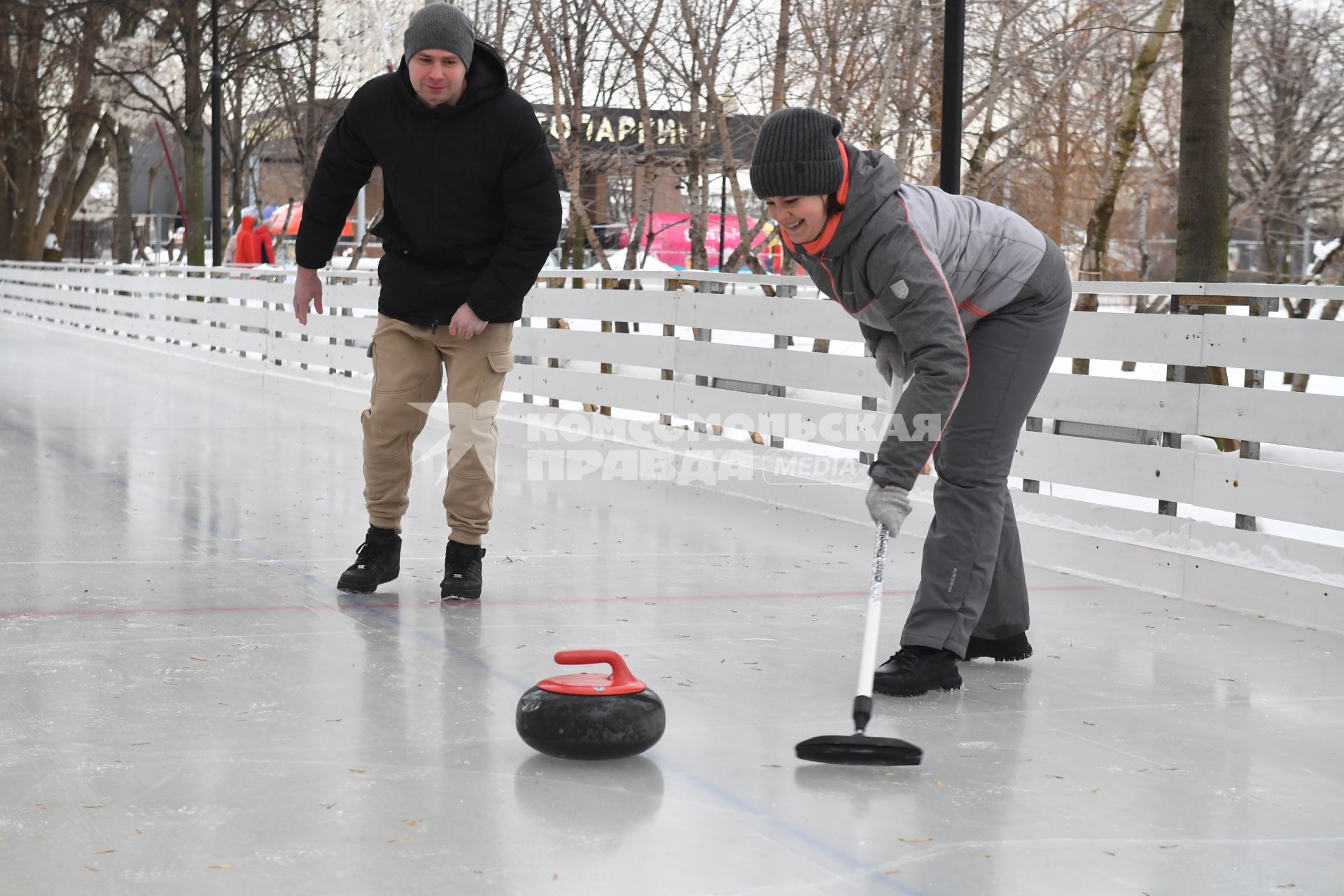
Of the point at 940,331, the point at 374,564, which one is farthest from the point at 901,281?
the point at 374,564

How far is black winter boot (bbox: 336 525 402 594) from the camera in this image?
17.9 ft

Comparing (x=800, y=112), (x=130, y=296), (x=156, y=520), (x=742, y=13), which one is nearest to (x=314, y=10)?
(x=130, y=296)

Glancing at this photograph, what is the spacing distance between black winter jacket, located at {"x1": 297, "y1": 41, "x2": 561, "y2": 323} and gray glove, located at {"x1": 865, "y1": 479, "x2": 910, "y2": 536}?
72.0 inches

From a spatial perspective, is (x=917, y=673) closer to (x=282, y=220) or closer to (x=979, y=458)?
(x=979, y=458)

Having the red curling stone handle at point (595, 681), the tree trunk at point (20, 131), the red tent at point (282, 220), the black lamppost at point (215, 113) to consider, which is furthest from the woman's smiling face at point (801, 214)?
the red tent at point (282, 220)

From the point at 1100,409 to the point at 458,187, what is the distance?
106 inches

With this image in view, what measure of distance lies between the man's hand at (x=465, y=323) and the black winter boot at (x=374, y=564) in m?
0.78

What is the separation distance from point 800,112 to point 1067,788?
1655 mm

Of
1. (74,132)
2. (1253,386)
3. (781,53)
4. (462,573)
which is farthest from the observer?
(74,132)

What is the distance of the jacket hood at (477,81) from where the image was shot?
17.1 ft

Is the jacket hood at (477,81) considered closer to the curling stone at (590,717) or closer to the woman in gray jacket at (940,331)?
the woman in gray jacket at (940,331)

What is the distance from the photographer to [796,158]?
146 inches

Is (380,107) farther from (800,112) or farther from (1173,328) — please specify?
(1173,328)

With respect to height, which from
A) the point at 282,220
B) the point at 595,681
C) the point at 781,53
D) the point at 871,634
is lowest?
the point at 595,681
